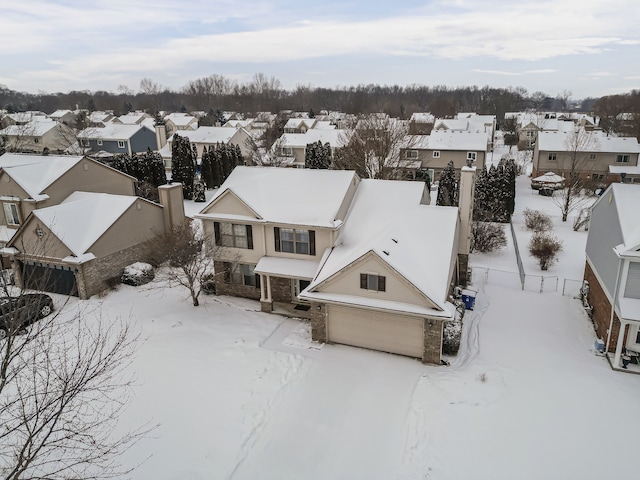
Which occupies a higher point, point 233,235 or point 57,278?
point 233,235

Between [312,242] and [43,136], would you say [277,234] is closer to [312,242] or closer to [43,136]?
[312,242]

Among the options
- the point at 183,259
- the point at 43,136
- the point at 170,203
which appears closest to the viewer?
the point at 183,259

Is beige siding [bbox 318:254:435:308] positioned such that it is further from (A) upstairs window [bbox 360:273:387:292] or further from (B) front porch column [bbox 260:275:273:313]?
(B) front porch column [bbox 260:275:273:313]

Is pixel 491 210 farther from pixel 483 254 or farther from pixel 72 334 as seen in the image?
pixel 72 334

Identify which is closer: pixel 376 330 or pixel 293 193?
pixel 376 330

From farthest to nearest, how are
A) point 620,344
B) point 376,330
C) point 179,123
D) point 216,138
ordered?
point 179,123, point 216,138, point 376,330, point 620,344

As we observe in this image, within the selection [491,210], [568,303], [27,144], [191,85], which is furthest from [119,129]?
[191,85]

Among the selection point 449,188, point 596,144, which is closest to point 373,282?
point 449,188

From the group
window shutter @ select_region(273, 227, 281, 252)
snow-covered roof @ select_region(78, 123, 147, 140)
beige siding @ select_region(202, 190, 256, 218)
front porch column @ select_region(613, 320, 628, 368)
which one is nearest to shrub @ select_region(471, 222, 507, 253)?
front porch column @ select_region(613, 320, 628, 368)
